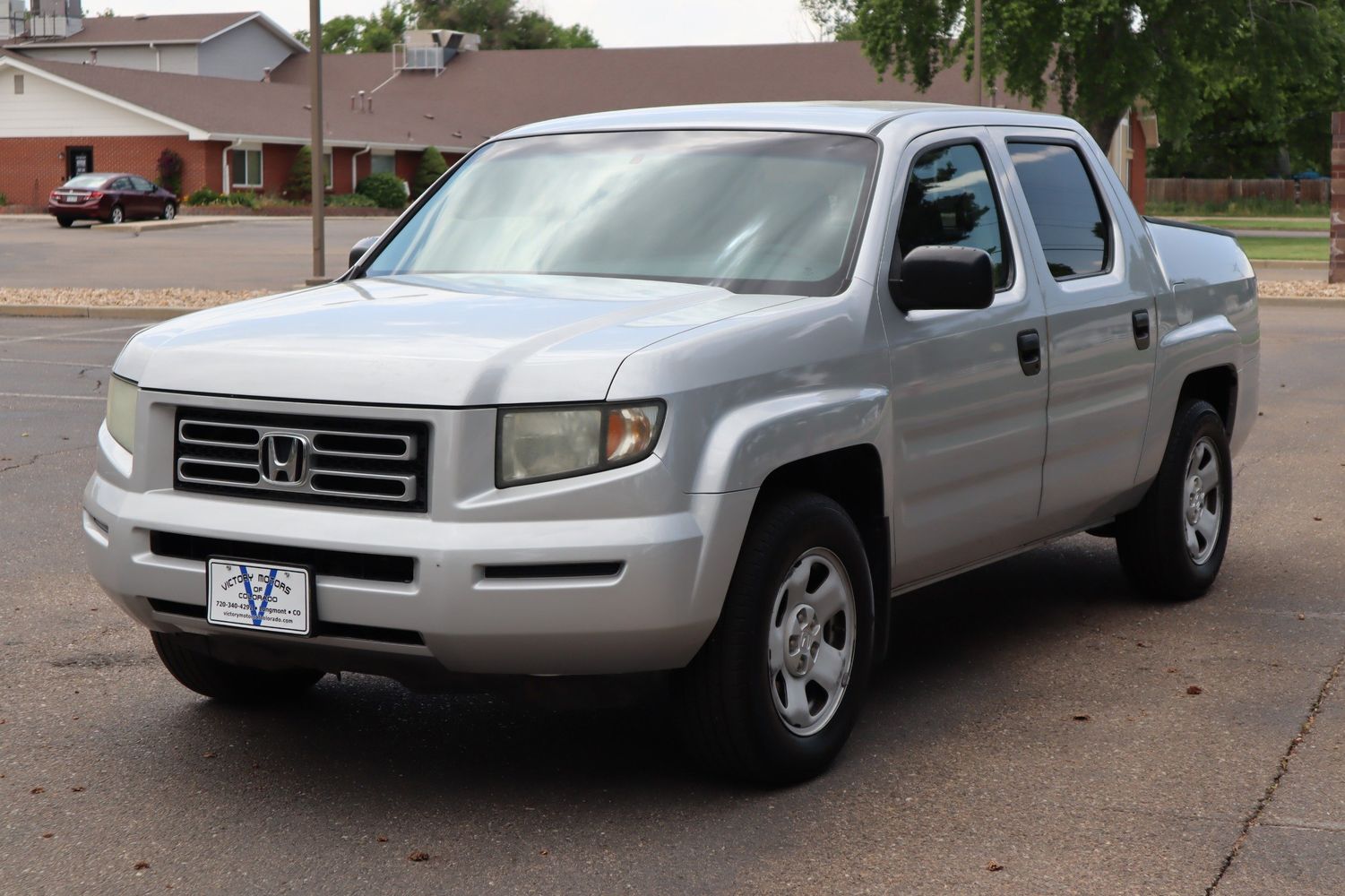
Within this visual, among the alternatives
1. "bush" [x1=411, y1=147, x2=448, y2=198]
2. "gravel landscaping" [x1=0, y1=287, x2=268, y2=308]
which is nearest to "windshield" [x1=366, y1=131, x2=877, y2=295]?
"gravel landscaping" [x1=0, y1=287, x2=268, y2=308]

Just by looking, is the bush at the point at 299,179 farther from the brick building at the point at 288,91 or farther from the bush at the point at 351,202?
the bush at the point at 351,202

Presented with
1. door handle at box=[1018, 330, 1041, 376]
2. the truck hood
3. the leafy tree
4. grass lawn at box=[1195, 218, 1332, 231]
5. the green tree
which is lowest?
grass lawn at box=[1195, 218, 1332, 231]

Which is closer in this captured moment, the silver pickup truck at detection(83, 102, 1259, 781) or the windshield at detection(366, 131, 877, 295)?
the silver pickup truck at detection(83, 102, 1259, 781)

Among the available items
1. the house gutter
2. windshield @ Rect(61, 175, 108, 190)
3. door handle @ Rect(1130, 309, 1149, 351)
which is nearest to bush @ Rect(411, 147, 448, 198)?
the house gutter

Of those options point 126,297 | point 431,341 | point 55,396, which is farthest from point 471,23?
point 431,341

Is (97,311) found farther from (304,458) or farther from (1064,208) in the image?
(304,458)

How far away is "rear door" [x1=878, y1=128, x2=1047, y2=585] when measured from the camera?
536 cm

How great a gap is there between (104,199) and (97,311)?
29.9 meters

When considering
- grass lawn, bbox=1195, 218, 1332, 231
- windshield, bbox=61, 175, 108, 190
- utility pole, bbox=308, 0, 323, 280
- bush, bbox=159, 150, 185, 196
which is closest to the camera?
utility pole, bbox=308, 0, 323, 280

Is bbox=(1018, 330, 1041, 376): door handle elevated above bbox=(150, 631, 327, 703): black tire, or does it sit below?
above

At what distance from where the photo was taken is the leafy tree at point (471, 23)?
111 metres

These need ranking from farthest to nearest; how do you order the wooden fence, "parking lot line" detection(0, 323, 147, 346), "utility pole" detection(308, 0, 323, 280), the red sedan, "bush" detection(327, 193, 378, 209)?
the wooden fence → "bush" detection(327, 193, 378, 209) → the red sedan → "utility pole" detection(308, 0, 323, 280) → "parking lot line" detection(0, 323, 147, 346)

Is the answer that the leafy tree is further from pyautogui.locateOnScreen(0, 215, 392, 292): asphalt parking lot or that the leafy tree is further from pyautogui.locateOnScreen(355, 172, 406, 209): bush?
pyautogui.locateOnScreen(0, 215, 392, 292): asphalt parking lot

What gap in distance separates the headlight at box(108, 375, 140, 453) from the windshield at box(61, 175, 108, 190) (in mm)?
48792
